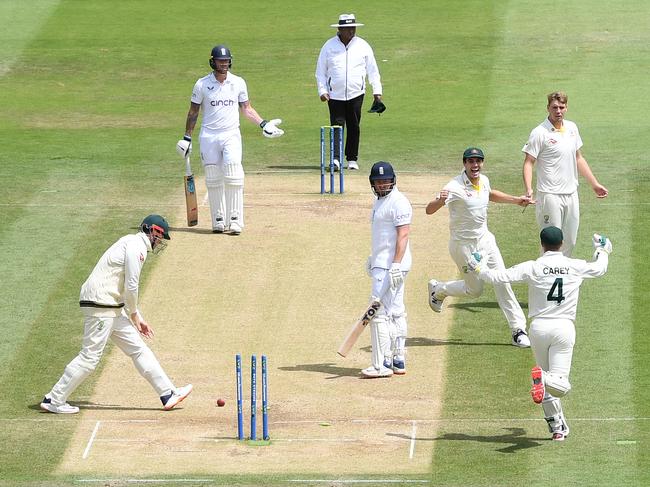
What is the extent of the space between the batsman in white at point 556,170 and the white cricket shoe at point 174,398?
4.65 m

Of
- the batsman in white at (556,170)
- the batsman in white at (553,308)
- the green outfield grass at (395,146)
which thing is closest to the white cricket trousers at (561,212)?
the batsman in white at (556,170)

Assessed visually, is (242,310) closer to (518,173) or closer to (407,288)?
(407,288)

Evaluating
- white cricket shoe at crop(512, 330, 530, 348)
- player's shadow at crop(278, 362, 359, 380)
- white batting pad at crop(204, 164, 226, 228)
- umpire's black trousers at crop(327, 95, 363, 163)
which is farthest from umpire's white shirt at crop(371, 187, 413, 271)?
umpire's black trousers at crop(327, 95, 363, 163)

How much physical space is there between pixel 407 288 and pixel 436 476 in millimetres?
5310

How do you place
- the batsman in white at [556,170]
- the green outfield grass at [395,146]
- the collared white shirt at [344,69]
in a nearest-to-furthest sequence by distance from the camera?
the green outfield grass at [395,146]
the batsman in white at [556,170]
the collared white shirt at [344,69]

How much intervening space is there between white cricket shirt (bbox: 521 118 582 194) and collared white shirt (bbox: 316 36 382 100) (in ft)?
20.8

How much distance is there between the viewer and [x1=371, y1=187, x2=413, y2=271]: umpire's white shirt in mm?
15570

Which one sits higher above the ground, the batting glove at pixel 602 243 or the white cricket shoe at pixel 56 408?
the batting glove at pixel 602 243

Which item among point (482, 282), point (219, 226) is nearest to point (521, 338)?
point (482, 282)

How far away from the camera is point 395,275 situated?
51.0 ft

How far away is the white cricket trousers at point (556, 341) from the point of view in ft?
45.1

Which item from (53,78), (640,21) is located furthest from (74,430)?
(640,21)

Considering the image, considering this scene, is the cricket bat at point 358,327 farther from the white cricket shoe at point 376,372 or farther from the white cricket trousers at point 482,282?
the white cricket trousers at point 482,282

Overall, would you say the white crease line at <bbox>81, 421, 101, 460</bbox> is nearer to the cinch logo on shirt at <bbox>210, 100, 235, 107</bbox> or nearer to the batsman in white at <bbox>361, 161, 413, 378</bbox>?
the batsman in white at <bbox>361, 161, 413, 378</bbox>
